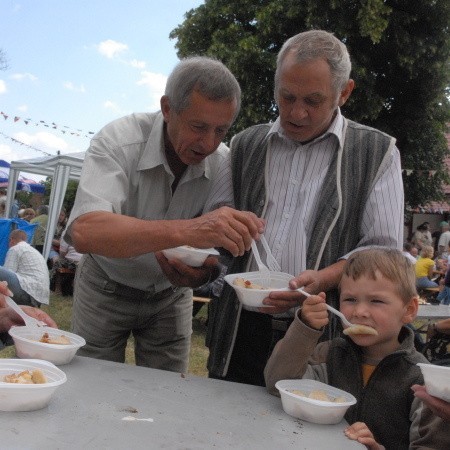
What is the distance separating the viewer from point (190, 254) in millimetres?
2021

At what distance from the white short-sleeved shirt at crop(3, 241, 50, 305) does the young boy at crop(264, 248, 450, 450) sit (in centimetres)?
530

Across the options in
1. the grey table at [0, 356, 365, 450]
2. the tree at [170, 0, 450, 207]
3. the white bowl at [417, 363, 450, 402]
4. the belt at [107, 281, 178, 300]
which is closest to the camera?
the grey table at [0, 356, 365, 450]

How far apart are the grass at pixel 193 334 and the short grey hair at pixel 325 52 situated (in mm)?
3327

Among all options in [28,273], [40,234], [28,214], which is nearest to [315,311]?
[28,273]

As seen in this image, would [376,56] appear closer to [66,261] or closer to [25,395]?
[66,261]

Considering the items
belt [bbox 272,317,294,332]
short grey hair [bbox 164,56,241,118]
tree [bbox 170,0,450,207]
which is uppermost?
tree [bbox 170,0,450,207]

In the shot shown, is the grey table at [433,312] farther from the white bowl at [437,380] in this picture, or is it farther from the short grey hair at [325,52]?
the white bowl at [437,380]

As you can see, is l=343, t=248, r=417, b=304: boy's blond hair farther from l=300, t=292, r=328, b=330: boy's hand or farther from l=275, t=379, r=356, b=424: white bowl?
l=275, t=379, r=356, b=424: white bowl

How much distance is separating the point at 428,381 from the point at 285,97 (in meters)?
1.05

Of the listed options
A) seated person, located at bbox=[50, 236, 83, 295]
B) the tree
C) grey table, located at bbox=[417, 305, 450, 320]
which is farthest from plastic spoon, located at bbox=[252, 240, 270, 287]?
the tree

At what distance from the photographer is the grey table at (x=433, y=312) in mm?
5766

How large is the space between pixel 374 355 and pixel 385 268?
0.91ft

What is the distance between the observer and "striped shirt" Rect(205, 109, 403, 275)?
2.02m

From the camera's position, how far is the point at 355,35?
11.4 meters
